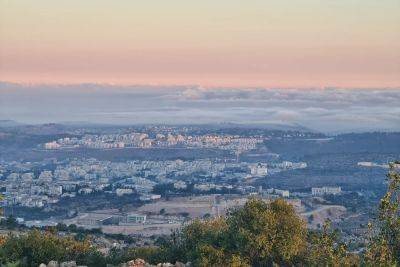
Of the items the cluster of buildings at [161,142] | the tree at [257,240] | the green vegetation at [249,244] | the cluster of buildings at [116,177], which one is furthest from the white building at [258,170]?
the tree at [257,240]

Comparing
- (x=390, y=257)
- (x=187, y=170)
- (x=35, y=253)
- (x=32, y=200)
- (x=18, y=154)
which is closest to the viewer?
(x=390, y=257)

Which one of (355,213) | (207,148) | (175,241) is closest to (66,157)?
(207,148)

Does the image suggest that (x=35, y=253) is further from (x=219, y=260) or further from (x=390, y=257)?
(x=390, y=257)

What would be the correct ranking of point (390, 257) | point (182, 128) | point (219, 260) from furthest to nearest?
point (182, 128), point (219, 260), point (390, 257)

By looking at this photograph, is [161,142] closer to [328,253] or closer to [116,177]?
[116,177]

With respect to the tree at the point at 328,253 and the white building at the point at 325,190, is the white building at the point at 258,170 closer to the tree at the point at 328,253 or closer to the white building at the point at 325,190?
the white building at the point at 325,190

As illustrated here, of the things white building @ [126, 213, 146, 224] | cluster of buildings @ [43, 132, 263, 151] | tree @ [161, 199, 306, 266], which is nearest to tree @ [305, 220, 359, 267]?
tree @ [161, 199, 306, 266]
